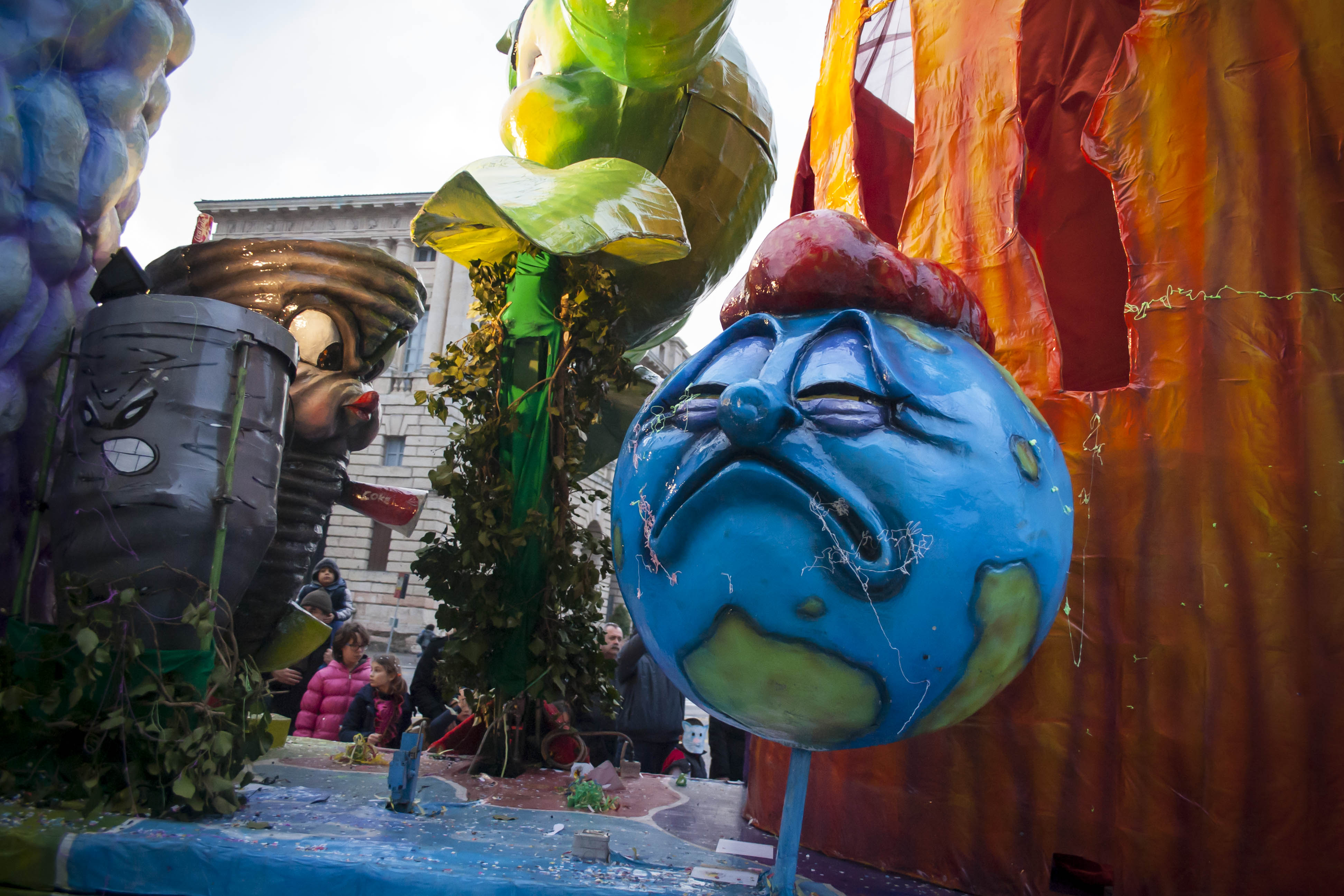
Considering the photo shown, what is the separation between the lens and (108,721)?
243 cm

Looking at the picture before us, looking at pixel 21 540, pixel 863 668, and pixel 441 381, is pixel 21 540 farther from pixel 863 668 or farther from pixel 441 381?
pixel 863 668

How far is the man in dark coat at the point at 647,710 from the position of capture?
5.02 metres

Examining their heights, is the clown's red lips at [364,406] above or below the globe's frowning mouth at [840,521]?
above

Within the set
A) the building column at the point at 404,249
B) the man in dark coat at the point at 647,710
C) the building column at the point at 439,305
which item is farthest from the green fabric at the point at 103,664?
the building column at the point at 404,249

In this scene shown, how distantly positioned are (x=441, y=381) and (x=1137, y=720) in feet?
10.2

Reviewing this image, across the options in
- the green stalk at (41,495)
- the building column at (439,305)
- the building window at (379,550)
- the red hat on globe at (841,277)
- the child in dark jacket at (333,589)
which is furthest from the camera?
the building column at (439,305)

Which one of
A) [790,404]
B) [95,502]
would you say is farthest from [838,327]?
[95,502]

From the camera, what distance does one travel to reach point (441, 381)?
4.04m

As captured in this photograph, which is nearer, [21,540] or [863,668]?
[863,668]

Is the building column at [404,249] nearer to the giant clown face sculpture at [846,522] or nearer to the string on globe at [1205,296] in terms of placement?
the string on globe at [1205,296]

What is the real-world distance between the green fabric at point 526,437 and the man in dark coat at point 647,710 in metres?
1.31

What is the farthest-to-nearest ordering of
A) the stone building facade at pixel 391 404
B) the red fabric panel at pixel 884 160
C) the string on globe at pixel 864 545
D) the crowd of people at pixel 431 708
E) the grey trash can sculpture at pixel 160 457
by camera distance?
the stone building facade at pixel 391 404 → the crowd of people at pixel 431 708 → the red fabric panel at pixel 884 160 → the grey trash can sculpture at pixel 160 457 → the string on globe at pixel 864 545

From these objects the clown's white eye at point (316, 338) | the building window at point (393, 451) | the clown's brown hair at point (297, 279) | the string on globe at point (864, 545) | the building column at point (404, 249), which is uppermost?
the building column at point (404, 249)

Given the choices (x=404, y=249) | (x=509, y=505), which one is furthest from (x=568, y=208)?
(x=404, y=249)
